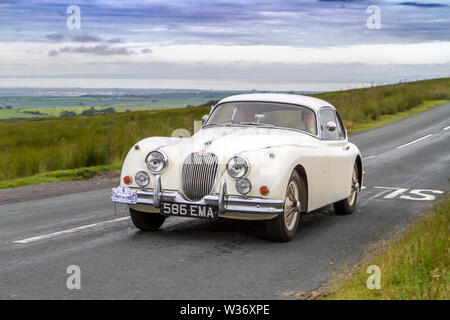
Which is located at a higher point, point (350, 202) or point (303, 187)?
point (303, 187)

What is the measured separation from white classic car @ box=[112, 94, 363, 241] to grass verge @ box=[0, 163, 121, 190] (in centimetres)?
668

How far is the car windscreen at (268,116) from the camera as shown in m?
8.92

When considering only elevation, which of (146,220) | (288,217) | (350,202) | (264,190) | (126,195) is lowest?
(350,202)

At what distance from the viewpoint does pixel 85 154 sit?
1714 centimetres

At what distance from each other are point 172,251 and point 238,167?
1.21 m

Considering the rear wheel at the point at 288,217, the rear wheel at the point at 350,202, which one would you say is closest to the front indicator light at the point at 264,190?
the rear wheel at the point at 288,217

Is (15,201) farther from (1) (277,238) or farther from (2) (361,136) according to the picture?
(2) (361,136)

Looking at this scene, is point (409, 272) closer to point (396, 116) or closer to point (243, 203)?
point (243, 203)

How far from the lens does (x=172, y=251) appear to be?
7035mm

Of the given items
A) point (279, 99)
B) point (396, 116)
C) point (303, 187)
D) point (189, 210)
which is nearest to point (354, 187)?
point (279, 99)

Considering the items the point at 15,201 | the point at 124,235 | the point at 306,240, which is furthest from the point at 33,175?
the point at 306,240

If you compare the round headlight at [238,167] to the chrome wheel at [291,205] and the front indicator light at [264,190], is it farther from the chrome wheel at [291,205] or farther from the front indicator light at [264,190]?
the chrome wheel at [291,205]

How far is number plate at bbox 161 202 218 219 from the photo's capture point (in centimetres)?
720

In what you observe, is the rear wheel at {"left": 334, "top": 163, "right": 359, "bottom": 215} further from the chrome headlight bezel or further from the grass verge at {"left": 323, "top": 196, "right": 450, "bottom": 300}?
the chrome headlight bezel
